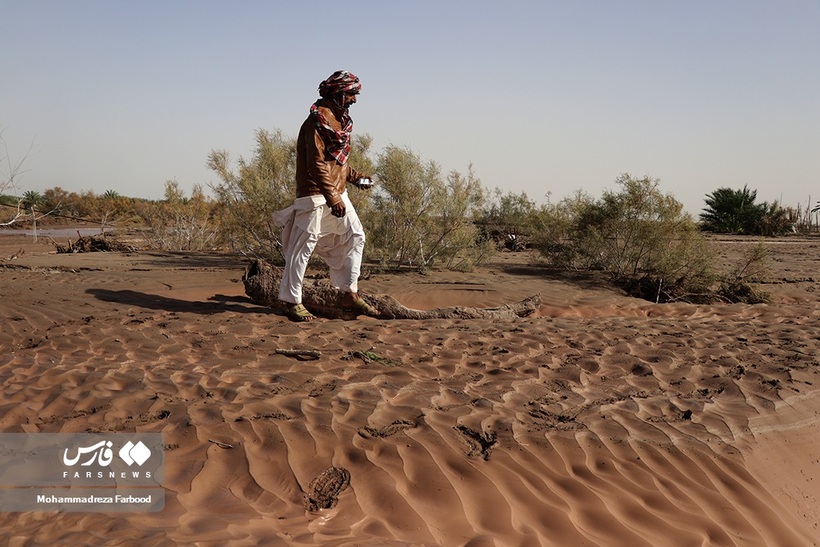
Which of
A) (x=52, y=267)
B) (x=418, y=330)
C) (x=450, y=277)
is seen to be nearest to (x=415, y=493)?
(x=418, y=330)

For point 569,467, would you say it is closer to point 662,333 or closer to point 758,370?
point 758,370

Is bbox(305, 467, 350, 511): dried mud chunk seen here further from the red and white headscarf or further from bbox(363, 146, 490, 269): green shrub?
bbox(363, 146, 490, 269): green shrub

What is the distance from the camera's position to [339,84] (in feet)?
20.2

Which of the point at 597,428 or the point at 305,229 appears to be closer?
the point at 597,428

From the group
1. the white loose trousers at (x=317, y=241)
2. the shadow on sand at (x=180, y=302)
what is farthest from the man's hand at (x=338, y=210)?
the shadow on sand at (x=180, y=302)

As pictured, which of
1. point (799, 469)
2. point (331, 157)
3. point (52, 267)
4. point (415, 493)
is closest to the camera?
point (415, 493)

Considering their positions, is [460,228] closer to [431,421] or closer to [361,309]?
[361,309]

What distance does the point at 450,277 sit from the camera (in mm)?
10797

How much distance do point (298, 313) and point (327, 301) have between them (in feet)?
1.67

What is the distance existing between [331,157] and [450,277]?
490cm

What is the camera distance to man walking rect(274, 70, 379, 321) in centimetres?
616

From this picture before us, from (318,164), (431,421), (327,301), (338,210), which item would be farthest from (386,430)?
(327,301)

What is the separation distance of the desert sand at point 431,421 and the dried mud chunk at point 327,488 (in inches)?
0.6

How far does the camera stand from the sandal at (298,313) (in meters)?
6.50
